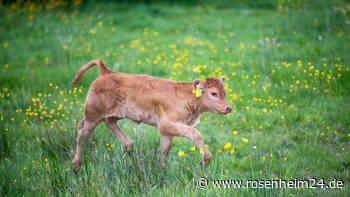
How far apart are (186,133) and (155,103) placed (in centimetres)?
79

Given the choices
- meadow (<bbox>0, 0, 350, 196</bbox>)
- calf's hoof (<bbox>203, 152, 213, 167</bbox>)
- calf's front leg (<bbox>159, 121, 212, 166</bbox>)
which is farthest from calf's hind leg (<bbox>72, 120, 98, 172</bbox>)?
calf's hoof (<bbox>203, 152, 213, 167</bbox>)

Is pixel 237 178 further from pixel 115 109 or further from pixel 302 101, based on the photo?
pixel 302 101

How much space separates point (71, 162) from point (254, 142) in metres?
3.18

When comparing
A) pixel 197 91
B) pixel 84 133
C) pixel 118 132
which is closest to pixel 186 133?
pixel 197 91

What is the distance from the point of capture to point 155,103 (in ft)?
17.4

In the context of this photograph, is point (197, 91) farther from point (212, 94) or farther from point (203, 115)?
point (203, 115)

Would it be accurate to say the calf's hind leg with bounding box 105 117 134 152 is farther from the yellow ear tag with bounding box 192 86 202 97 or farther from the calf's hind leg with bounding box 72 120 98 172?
the yellow ear tag with bounding box 192 86 202 97

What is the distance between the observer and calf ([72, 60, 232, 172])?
512cm

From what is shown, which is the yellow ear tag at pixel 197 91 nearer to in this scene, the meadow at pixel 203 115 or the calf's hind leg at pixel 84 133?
Answer: the meadow at pixel 203 115

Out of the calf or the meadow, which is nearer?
the meadow

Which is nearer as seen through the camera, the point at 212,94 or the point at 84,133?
the point at 212,94

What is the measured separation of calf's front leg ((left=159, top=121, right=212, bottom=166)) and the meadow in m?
0.14

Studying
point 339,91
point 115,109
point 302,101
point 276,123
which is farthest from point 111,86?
point 339,91

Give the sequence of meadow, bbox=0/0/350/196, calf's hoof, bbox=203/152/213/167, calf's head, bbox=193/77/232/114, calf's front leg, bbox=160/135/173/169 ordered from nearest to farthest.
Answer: calf's hoof, bbox=203/152/213/167, meadow, bbox=0/0/350/196, calf's head, bbox=193/77/232/114, calf's front leg, bbox=160/135/173/169
